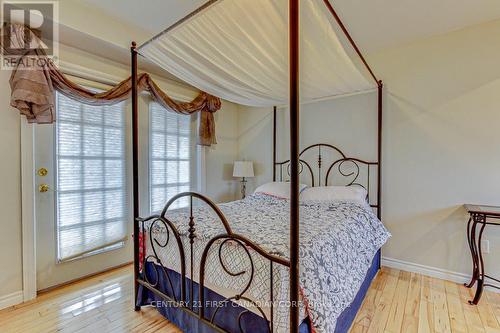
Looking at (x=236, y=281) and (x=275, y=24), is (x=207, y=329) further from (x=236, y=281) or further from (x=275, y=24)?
(x=275, y=24)

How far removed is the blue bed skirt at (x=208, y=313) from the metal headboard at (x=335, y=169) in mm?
1197

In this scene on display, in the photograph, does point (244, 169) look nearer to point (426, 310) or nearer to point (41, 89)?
point (41, 89)

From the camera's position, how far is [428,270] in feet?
8.55

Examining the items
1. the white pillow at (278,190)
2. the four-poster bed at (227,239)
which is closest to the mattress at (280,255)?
the four-poster bed at (227,239)

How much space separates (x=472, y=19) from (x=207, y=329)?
336cm

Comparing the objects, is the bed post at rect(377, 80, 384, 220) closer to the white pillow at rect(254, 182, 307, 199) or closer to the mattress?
the mattress

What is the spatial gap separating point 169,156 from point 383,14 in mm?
2724

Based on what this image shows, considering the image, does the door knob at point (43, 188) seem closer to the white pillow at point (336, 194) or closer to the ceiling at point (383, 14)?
the ceiling at point (383, 14)

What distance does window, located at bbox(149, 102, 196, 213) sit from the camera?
10.0 ft

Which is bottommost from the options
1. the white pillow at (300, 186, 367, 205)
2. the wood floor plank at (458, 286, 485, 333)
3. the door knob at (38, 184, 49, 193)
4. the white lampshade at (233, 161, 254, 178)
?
the wood floor plank at (458, 286, 485, 333)

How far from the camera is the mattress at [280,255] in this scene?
3.99 feet

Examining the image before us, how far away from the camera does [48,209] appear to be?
229 cm

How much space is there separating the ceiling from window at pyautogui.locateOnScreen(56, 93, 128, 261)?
94 centimetres

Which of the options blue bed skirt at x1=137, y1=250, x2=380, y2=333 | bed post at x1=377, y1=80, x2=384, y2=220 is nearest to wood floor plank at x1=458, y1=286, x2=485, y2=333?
blue bed skirt at x1=137, y1=250, x2=380, y2=333
